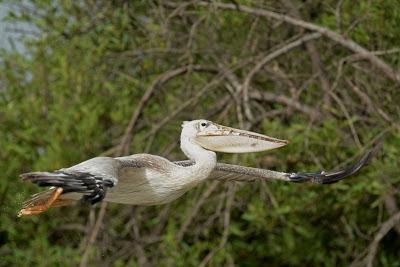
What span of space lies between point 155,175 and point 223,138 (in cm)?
88

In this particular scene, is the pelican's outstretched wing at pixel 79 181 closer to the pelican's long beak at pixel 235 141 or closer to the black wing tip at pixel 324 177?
the pelican's long beak at pixel 235 141

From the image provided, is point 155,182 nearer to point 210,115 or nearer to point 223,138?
point 223,138

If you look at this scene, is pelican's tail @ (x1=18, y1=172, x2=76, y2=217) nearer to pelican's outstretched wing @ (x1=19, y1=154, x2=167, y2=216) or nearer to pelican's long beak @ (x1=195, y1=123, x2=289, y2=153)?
pelican's outstretched wing @ (x1=19, y1=154, x2=167, y2=216)

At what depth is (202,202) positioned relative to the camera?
1042 cm

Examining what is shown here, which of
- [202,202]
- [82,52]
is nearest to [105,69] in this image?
[82,52]

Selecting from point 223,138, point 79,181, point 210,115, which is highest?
point 79,181

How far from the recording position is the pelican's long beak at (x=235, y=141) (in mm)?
7152

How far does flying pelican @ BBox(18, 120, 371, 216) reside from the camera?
5.46 metres

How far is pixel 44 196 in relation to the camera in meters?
6.26

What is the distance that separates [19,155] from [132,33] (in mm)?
1666

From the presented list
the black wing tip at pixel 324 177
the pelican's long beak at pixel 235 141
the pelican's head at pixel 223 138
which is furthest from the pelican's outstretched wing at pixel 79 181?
the black wing tip at pixel 324 177

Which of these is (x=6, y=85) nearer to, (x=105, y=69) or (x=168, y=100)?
(x=105, y=69)

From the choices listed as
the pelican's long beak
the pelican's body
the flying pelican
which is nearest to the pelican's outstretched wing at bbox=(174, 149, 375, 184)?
the flying pelican

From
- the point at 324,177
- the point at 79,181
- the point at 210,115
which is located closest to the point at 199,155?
the point at 324,177
